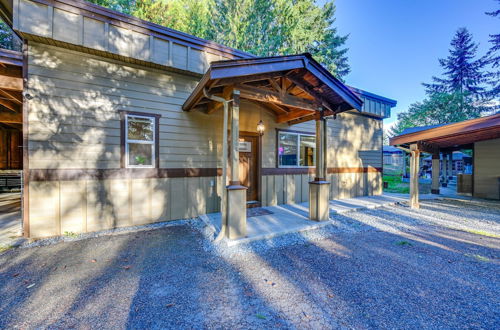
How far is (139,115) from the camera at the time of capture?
14.3 ft

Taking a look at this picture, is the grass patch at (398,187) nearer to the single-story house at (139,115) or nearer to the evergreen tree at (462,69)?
the single-story house at (139,115)

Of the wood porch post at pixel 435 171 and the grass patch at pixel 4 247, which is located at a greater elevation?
the wood porch post at pixel 435 171

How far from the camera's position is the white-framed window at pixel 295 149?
6.12 m

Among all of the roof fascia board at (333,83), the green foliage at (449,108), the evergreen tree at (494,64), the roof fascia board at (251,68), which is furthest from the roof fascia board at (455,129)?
the evergreen tree at (494,64)

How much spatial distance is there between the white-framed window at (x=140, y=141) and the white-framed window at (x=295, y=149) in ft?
11.2

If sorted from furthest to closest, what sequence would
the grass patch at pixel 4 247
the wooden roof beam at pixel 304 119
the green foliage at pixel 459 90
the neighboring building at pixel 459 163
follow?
1. the green foliage at pixel 459 90
2. the neighboring building at pixel 459 163
3. the wooden roof beam at pixel 304 119
4. the grass patch at pixel 4 247

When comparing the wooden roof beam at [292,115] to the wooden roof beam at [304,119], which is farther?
the wooden roof beam at [292,115]

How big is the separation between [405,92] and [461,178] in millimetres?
24387

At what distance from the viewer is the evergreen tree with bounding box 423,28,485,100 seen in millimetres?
19681

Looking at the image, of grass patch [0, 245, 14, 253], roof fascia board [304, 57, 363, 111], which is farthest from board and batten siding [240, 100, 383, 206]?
grass patch [0, 245, 14, 253]

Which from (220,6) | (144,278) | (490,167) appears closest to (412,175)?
(490,167)

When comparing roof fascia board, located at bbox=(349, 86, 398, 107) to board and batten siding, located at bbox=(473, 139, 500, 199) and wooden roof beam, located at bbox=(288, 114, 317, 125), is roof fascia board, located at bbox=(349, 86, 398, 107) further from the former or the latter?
board and batten siding, located at bbox=(473, 139, 500, 199)

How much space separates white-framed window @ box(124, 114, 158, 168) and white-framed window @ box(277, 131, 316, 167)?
11.2 ft

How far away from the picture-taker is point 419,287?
2.33m
